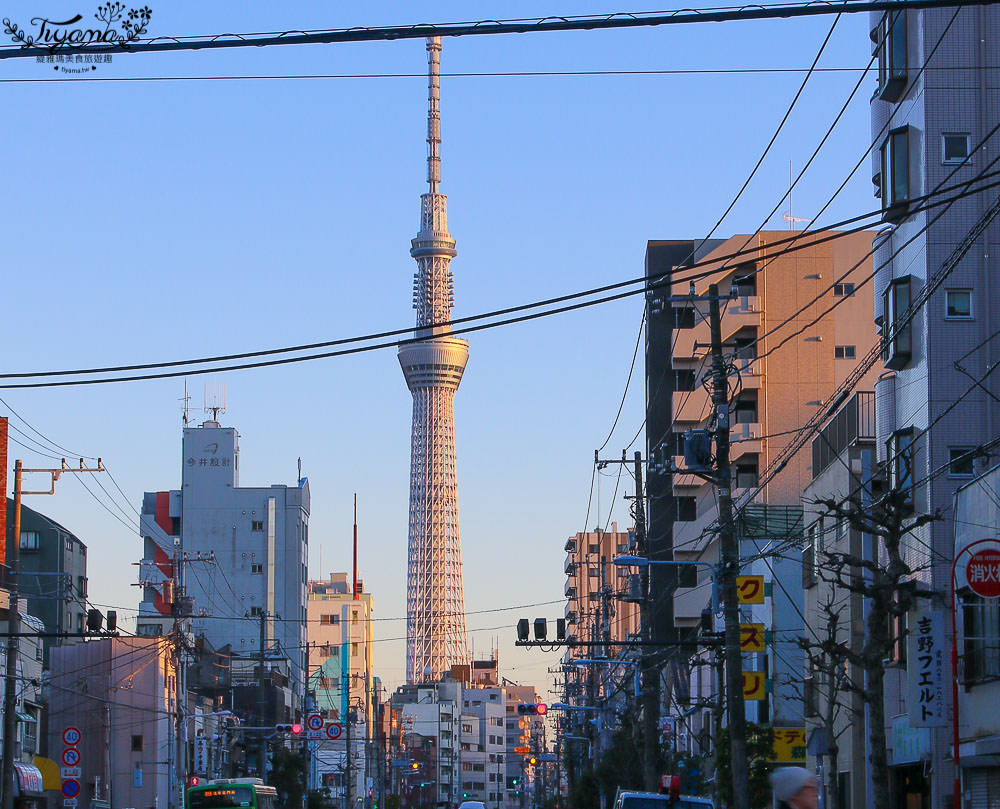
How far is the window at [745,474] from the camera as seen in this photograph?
64625 mm

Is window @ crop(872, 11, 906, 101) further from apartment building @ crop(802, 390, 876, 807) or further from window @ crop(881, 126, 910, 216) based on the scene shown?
apartment building @ crop(802, 390, 876, 807)

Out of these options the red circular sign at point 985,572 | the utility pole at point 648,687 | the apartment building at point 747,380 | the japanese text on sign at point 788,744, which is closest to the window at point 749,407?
the apartment building at point 747,380

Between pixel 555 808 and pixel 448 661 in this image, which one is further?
pixel 448 661

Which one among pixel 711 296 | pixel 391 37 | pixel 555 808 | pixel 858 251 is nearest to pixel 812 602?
pixel 711 296

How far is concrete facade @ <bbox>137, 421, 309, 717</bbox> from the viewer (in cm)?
10194

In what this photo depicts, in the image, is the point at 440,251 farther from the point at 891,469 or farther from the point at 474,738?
the point at 891,469

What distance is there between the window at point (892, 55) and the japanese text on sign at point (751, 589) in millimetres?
11310

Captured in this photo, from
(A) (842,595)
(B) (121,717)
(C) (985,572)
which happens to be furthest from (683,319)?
(C) (985,572)

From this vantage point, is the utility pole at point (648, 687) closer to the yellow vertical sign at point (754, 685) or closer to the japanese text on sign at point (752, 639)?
the yellow vertical sign at point (754, 685)

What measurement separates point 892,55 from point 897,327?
20.6ft

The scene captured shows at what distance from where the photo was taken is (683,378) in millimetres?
72375

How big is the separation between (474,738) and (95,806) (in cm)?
10543

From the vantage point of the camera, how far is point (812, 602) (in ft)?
138

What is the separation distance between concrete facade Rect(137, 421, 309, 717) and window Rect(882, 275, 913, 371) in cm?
7336
